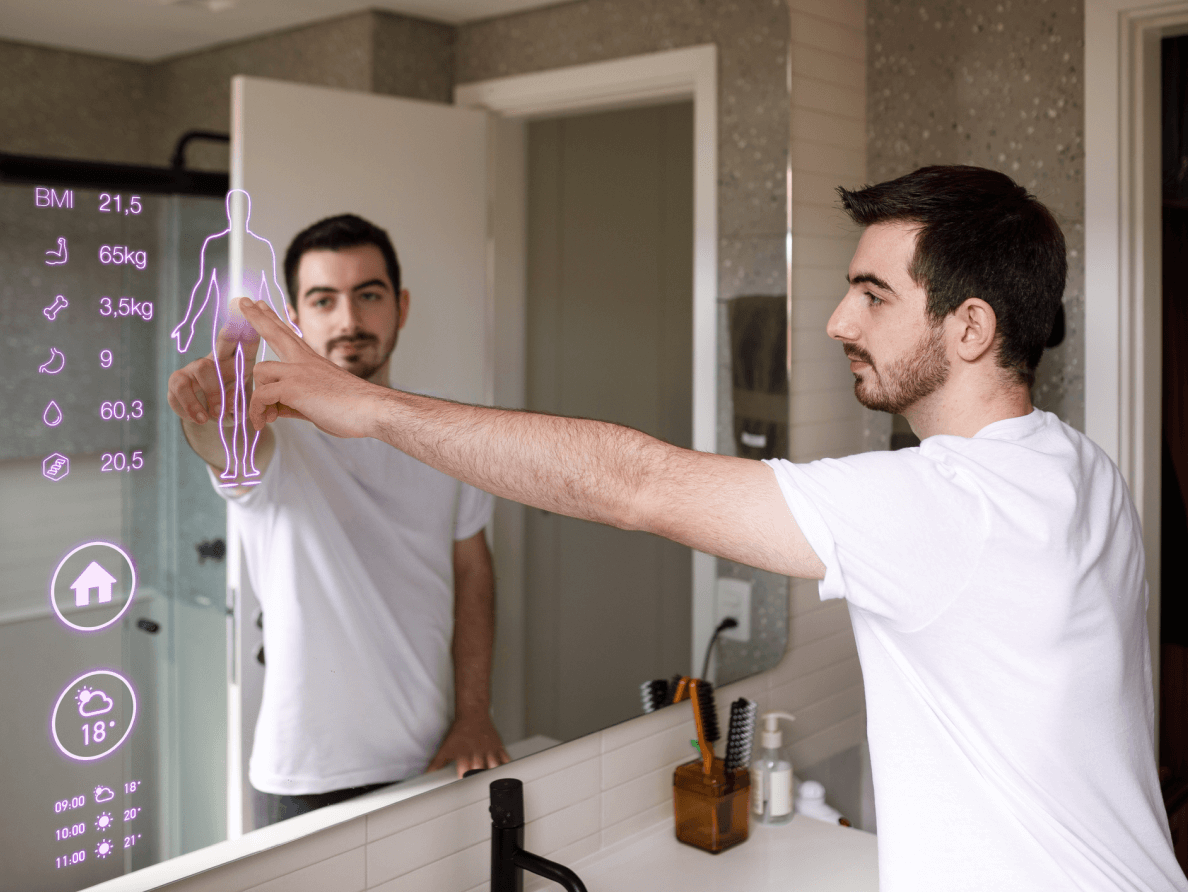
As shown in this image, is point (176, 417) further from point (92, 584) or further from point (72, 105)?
point (72, 105)

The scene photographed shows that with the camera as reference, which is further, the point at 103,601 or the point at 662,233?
→ the point at 662,233

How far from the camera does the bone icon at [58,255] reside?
94 cm

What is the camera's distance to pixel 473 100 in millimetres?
1308

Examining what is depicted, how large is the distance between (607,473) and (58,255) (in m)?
0.54

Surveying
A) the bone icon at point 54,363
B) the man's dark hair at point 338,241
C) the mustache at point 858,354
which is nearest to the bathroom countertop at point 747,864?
the mustache at point 858,354

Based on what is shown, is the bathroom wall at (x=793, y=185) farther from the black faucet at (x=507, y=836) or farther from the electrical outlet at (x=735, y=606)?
the black faucet at (x=507, y=836)

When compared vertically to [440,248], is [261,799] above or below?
below

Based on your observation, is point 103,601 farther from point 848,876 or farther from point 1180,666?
point 1180,666

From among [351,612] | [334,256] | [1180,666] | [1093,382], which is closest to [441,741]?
[351,612]

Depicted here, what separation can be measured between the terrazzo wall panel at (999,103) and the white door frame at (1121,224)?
1.3 inches

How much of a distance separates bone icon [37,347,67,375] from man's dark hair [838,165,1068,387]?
2.93ft

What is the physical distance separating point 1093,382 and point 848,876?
99cm

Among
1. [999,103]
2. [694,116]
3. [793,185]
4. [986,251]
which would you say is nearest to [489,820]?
[986,251]

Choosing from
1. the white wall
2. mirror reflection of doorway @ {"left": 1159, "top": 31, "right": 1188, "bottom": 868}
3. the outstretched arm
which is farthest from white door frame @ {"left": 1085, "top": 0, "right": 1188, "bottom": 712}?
the outstretched arm
